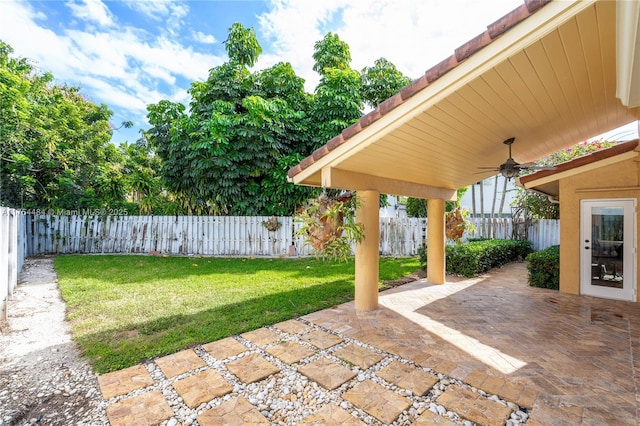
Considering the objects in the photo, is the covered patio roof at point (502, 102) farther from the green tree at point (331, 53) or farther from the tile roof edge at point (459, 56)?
the green tree at point (331, 53)

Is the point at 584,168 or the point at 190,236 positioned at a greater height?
the point at 584,168

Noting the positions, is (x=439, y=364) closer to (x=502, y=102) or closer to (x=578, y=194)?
(x=502, y=102)

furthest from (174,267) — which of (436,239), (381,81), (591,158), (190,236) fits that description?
(381,81)

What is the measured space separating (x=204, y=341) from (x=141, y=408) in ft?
4.16

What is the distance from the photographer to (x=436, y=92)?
2.78m

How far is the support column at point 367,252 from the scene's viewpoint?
4.82 m

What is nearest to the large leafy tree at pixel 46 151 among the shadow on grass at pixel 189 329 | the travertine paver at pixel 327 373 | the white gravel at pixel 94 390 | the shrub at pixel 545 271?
the white gravel at pixel 94 390

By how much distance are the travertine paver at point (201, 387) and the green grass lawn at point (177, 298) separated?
0.76m

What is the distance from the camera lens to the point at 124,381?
2.74 metres

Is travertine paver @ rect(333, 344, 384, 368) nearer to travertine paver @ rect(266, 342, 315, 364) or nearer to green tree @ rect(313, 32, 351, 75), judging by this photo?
travertine paver @ rect(266, 342, 315, 364)

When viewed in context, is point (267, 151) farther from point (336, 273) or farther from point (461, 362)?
point (461, 362)

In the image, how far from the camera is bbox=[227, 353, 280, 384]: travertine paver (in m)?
2.86

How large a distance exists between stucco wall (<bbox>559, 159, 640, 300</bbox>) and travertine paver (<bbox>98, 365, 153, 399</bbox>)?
26.0 feet

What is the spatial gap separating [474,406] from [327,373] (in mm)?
1335
